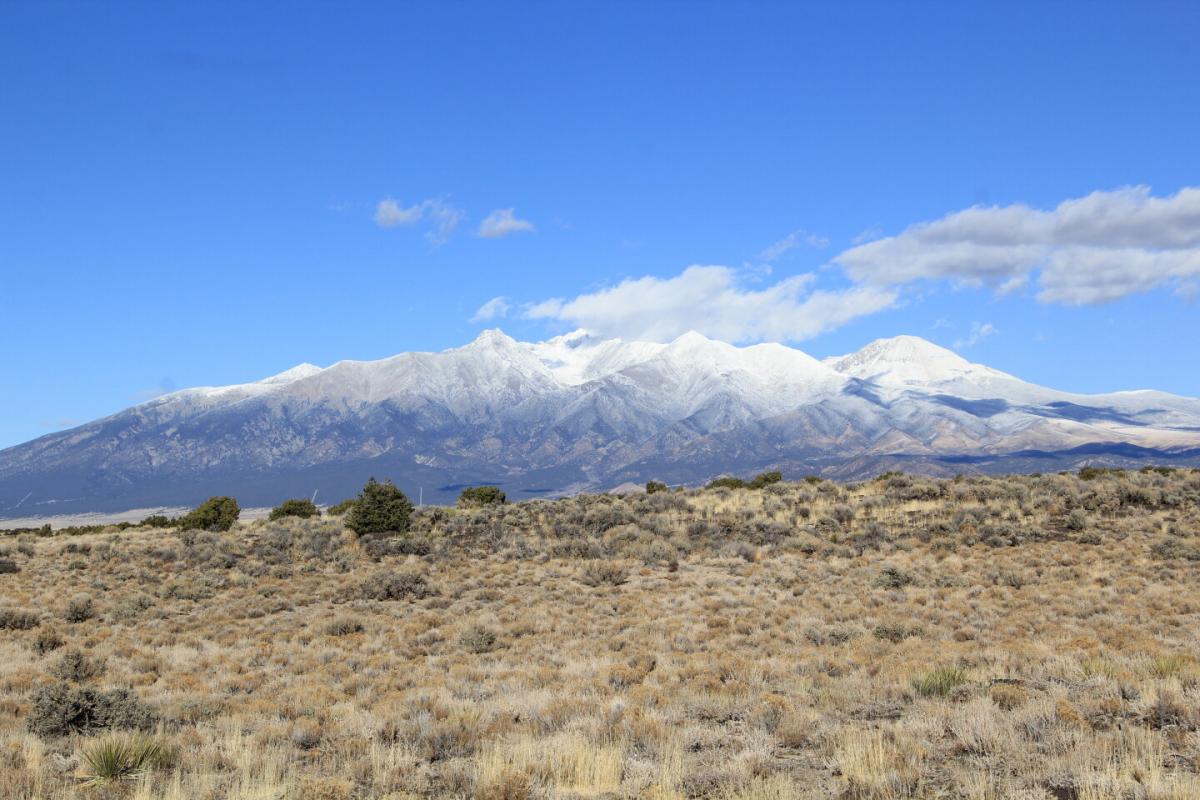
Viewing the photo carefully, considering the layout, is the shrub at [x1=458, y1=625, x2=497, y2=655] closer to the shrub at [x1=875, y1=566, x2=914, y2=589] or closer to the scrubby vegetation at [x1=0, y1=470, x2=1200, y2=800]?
the scrubby vegetation at [x1=0, y1=470, x2=1200, y2=800]

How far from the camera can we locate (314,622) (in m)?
23.4

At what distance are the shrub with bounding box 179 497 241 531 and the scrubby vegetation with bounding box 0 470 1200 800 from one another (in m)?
4.52

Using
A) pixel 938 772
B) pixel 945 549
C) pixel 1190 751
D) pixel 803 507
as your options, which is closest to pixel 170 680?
pixel 938 772

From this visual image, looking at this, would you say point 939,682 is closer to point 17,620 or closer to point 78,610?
point 78,610

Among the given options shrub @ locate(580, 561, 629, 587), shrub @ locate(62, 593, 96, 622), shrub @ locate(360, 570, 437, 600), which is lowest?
shrub @ locate(580, 561, 629, 587)

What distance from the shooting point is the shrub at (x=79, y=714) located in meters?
12.3

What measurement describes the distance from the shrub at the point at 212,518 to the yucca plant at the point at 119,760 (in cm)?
3679

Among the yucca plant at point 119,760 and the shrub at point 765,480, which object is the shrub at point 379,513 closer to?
the shrub at point 765,480

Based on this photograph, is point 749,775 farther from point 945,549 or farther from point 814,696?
point 945,549

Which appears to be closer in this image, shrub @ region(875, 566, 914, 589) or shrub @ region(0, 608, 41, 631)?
shrub @ region(0, 608, 41, 631)

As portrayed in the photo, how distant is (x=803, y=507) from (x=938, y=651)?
2271 centimetres

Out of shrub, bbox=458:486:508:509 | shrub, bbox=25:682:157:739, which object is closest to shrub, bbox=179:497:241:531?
shrub, bbox=458:486:508:509

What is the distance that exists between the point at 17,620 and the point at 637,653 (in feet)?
60.6

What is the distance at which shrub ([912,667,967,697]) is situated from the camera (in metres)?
A: 12.9
